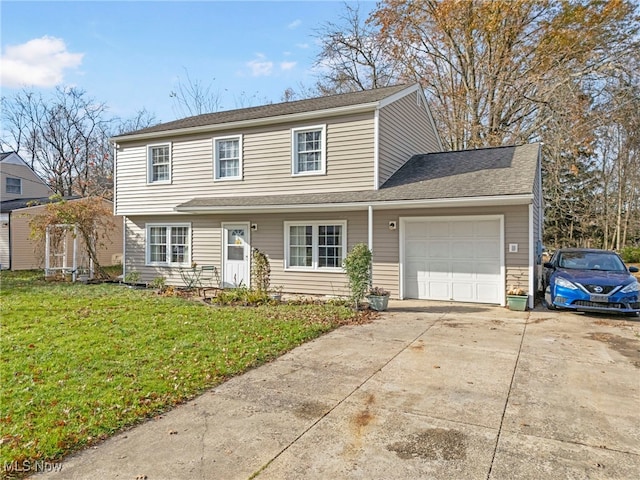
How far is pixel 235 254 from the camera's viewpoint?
41.4ft

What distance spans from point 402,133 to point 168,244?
8.60 meters

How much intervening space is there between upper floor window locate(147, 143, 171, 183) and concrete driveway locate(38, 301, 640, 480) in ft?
32.7

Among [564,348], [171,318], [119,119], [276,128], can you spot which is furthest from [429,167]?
[119,119]

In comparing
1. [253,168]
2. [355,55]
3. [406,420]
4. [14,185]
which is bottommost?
[406,420]

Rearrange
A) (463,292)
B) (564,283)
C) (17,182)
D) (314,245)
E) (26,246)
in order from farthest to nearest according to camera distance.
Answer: (17,182) < (26,246) < (314,245) < (463,292) < (564,283)

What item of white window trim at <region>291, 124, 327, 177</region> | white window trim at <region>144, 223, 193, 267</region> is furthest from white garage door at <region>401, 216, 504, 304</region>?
white window trim at <region>144, 223, 193, 267</region>

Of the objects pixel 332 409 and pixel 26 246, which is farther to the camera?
pixel 26 246

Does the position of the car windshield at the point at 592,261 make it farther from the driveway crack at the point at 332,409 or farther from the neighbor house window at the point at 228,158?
the neighbor house window at the point at 228,158

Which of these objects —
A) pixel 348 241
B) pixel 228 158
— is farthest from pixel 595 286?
pixel 228 158

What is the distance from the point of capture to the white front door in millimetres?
12398

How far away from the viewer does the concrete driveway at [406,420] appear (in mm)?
2873

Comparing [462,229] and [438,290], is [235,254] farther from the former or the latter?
[462,229]

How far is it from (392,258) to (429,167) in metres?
3.11

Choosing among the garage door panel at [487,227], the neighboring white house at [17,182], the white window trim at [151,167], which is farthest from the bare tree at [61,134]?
the garage door panel at [487,227]
